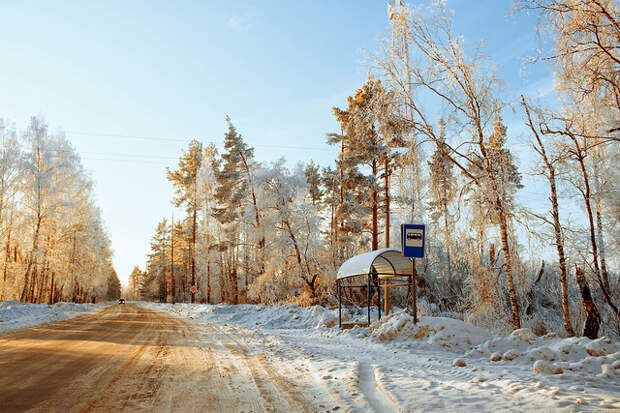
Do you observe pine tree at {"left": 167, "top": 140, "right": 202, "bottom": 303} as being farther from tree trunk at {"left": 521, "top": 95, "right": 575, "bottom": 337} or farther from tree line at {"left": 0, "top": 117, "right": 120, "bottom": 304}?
tree trunk at {"left": 521, "top": 95, "right": 575, "bottom": 337}

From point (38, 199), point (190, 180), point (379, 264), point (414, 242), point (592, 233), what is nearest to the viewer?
point (592, 233)

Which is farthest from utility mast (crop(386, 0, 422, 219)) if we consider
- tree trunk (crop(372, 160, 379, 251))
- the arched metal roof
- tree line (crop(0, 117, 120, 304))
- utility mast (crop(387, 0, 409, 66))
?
tree line (crop(0, 117, 120, 304))

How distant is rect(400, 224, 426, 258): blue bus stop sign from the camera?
9805 millimetres

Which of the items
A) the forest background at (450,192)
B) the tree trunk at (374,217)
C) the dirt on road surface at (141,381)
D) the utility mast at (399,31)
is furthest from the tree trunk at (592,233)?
the tree trunk at (374,217)

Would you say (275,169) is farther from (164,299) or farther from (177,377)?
(164,299)

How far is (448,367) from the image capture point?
650 centimetres

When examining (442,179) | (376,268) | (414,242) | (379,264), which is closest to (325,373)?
(414,242)

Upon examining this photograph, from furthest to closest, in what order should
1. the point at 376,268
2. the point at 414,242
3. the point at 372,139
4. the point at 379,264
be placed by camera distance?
the point at 372,139
the point at 376,268
the point at 379,264
the point at 414,242

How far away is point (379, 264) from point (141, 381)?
1116cm

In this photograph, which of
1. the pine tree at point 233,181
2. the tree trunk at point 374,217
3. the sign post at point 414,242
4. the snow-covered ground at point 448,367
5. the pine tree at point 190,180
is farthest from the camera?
the pine tree at point 190,180

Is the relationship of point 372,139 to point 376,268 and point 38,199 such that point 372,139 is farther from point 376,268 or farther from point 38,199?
point 38,199

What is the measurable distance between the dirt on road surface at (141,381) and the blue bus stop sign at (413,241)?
4.65 m

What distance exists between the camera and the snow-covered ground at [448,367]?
4328 mm

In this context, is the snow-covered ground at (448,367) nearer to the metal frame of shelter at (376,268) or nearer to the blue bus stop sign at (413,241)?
the blue bus stop sign at (413,241)
